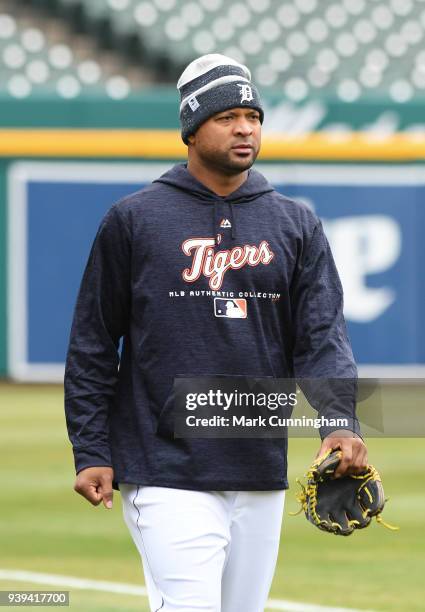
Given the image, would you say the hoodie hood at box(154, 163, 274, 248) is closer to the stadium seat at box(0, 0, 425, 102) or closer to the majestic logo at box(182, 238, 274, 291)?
the majestic logo at box(182, 238, 274, 291)

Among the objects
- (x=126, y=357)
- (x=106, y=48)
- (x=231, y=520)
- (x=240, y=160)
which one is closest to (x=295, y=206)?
(x=240, y=160)

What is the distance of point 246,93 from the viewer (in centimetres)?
377

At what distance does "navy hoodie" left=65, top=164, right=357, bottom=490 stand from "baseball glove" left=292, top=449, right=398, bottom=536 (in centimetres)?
9

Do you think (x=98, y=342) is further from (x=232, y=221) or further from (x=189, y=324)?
(x=232, y=221)

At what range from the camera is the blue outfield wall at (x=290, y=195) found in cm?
1410

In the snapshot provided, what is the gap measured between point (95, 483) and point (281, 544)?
147 inches

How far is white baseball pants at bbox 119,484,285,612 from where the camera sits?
3494mm

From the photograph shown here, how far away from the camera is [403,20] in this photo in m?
17.4

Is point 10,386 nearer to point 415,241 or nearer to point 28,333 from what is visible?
point 28,333

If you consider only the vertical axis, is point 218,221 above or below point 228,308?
above

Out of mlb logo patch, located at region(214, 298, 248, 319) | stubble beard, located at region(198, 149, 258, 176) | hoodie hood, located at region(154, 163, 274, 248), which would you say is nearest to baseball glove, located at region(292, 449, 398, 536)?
mlb logo patch, located at region(214, 298, 248, 319)

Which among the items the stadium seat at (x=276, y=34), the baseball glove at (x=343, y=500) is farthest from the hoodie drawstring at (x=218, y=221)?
the stadium seat at (x=276, y=34)

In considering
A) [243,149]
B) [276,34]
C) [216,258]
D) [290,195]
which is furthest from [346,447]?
[276,34]

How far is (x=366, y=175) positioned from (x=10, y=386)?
4143 mm
